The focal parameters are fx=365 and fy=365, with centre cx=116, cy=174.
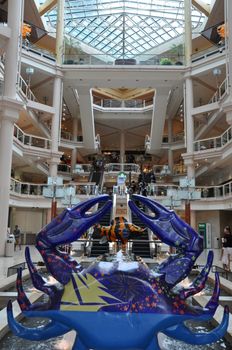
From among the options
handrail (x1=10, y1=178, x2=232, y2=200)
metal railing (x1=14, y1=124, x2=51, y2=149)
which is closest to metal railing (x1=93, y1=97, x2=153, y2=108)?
metal railing (x1=14, y1=124, x2=51, y2=149)

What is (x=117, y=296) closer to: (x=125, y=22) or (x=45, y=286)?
(x=45, y=286)

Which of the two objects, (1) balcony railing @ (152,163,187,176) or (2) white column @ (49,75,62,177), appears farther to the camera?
(1) balcony railing @ (152,163,187,176)

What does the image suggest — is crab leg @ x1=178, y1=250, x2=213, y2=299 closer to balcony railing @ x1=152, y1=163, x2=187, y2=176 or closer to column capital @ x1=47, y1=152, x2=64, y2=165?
column capital @ x1=47, y1=152, x2=64, y2=165

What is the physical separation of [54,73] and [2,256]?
13.6 m

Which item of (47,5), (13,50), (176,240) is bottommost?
(176,240)

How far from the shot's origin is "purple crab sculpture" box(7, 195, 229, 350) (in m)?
3.04

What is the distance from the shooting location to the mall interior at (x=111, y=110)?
1586cm

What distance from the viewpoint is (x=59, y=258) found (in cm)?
351

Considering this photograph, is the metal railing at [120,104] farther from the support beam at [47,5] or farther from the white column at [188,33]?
the support beam at [47,5]

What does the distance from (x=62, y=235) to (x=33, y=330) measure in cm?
87

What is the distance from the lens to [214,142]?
74.7 feet

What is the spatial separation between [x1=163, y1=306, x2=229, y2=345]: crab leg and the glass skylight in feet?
99.7

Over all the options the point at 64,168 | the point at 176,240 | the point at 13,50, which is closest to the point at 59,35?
the point at 13,50

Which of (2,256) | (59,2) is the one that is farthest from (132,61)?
(2,256)
